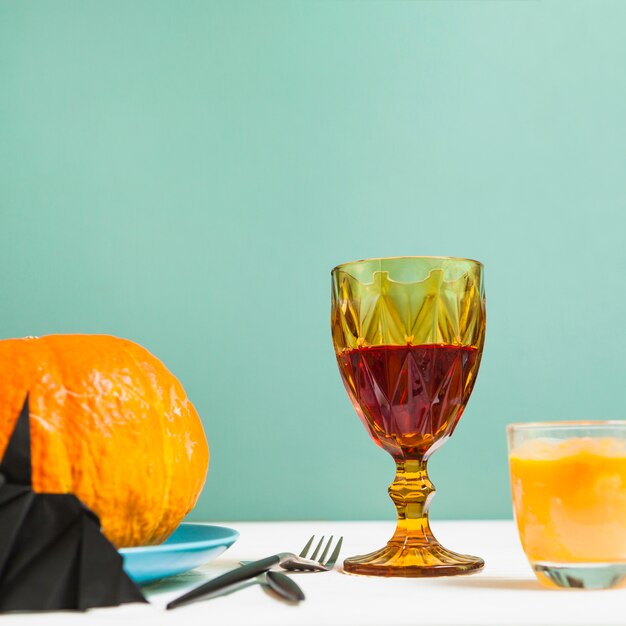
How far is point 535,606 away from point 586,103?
0.92 meters

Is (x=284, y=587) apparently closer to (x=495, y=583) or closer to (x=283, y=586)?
(x=283, y=586)

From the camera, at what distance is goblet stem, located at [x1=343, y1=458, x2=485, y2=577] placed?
58 cm

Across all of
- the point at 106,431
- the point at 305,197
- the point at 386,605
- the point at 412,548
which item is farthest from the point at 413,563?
the point at 305,197

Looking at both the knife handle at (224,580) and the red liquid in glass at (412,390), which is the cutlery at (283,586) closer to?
the knife handle at (224,580)

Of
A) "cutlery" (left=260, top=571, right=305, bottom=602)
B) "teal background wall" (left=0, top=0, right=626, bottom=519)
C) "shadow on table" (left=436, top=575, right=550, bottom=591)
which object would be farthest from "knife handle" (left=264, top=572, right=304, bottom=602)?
"teal background wall" (left=0, top=0, right=626, bottom=519)

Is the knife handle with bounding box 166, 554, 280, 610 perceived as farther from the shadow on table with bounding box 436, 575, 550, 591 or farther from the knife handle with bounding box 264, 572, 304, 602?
the shadow on table with bounding box 436, 575, 550, 591

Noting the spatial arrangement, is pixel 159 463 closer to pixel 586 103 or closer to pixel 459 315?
pixel 459 315

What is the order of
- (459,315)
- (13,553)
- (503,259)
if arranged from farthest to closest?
(503,259) < (459,315) < (13,553)

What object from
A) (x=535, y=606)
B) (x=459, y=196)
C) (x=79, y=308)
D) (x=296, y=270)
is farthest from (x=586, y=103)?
(x=535, y=606)

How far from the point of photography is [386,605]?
18.9 inches

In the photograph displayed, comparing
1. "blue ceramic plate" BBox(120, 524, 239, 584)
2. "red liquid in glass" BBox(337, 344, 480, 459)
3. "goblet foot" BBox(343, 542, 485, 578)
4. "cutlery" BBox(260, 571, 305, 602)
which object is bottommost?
"goblet foot" BBox(343, 542, 485, 578)

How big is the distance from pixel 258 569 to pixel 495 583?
162mm

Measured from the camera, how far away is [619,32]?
3.99 ft

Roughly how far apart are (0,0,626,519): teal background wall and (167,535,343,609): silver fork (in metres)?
0.46
